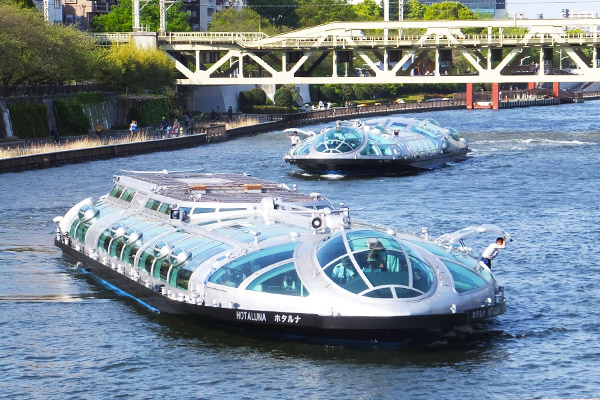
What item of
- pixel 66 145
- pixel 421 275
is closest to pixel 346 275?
pixel 421 275

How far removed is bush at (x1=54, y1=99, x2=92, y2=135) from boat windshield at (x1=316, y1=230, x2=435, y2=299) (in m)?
73.1

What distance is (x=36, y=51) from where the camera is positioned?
10225 centimetres

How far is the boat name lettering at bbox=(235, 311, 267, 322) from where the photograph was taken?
32.1 m

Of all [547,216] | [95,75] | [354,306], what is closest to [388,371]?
[354,306]

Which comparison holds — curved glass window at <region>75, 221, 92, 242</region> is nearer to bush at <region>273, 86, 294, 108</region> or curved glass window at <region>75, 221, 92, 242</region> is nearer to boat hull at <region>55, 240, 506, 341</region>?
boat hull at <region>55, 240, 506, 341</region>

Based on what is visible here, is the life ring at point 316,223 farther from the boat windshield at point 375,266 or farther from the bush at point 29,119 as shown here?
the bush at point 29,119

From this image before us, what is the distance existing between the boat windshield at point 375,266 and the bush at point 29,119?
6630cm

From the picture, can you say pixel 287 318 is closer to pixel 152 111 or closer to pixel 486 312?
pixel 486 312

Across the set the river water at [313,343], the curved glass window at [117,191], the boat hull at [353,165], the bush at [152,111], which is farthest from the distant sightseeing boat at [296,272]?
the bush at [152,111]

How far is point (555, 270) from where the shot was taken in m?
44.1

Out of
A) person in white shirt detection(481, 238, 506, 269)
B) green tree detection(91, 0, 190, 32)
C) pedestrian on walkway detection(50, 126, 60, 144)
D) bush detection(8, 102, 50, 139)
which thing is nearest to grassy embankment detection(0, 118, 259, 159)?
pedestrian on walkway detection(50, 126, 60, 144)

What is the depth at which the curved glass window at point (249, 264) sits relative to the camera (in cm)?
3319

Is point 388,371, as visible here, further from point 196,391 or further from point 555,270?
point 555,270

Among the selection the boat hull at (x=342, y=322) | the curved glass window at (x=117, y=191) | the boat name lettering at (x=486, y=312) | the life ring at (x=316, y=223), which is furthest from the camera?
the curved glass window at (x=117, y=191)
